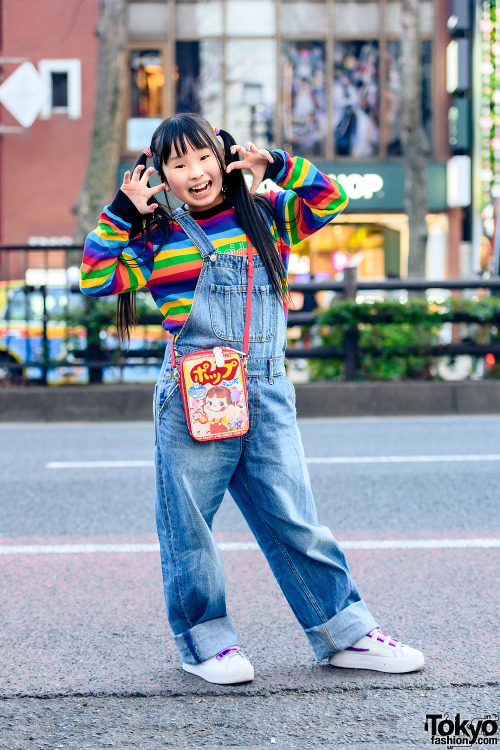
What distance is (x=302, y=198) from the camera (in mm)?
3043

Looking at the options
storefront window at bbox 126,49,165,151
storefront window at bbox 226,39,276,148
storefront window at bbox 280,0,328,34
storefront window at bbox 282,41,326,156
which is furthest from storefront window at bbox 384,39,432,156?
storefront window at bbox 126,49,165,151

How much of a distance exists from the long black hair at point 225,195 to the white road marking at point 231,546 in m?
2.11

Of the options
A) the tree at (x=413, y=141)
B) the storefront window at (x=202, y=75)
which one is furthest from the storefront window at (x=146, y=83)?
the tree at (x=413, y=141)

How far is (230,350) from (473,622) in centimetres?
150

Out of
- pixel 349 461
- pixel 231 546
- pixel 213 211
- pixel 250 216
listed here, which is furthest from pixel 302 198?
pixel 349 461

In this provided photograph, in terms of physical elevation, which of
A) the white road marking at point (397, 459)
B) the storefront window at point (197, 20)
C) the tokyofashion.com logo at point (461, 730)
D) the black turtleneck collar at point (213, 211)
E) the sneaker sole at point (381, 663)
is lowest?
the tokyofashion.com logo at point (461, 730)

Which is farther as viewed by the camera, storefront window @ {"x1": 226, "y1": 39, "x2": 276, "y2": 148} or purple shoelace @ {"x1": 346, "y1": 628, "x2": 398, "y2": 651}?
storefront window @ {"x1": 226, "y1": 39, "x2": 276, "y2": 148}

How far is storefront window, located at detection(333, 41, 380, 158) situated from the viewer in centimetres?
2405

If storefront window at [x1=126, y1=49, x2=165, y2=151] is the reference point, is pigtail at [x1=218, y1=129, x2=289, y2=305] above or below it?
below

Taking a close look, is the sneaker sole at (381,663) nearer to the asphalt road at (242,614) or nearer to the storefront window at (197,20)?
the asphalt road at (242,614)

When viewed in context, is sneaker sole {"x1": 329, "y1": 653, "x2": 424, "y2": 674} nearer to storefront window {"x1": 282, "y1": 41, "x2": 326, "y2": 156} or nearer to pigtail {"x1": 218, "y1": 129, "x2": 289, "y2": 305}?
pigtail {"x1": 218, "y1": 129, "x2": 289, "y2": 305}

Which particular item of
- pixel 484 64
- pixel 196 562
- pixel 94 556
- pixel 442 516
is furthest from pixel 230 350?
pixel 484 64

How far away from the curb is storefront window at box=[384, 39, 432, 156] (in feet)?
48.5

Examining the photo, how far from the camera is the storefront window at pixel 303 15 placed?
23.9m
